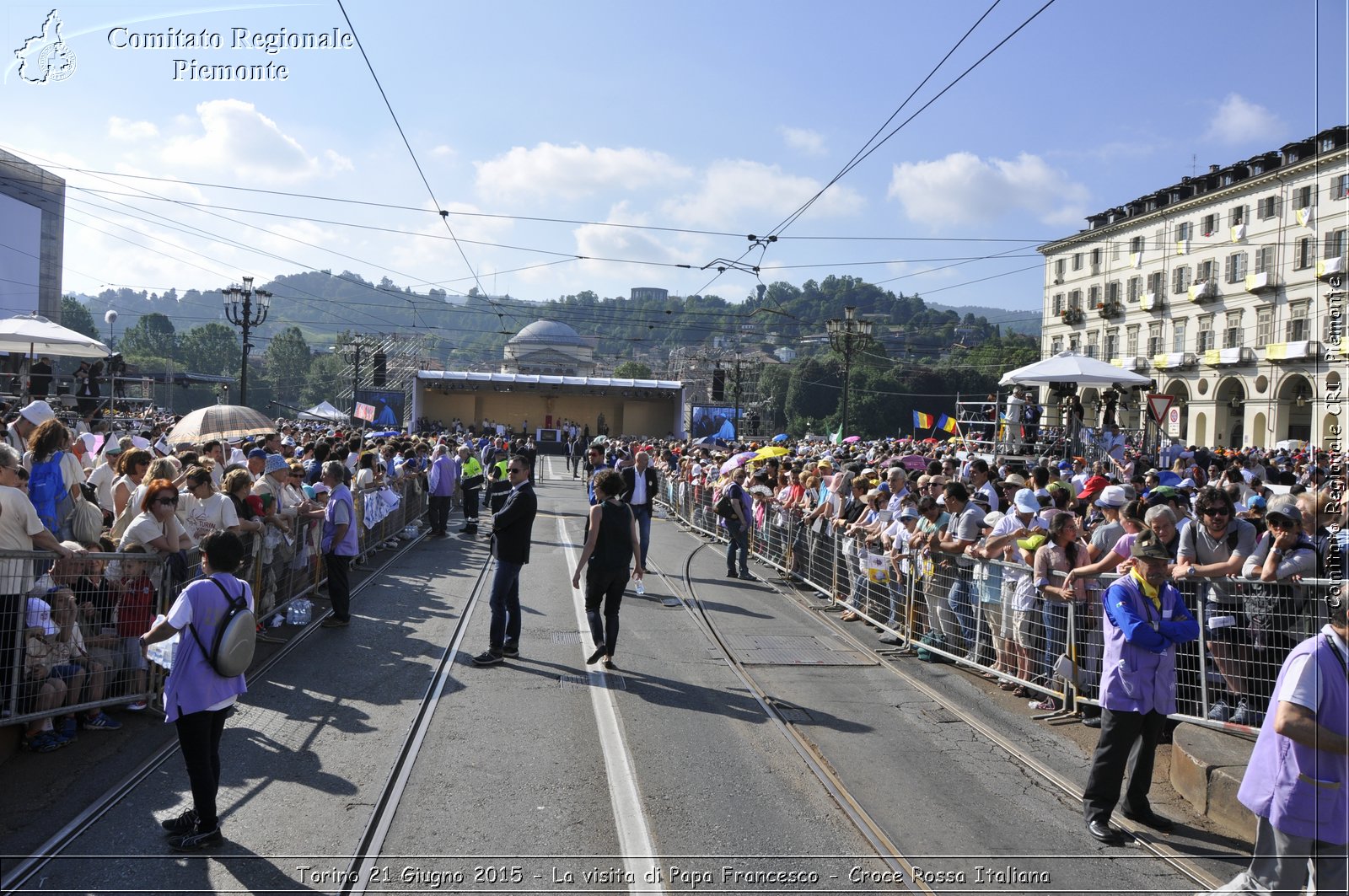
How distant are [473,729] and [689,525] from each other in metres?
17.1

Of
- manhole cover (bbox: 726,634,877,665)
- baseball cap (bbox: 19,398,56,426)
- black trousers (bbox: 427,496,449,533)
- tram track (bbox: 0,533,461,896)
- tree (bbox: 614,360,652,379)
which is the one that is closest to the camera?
tram track (bbox: 0,533,461,896)

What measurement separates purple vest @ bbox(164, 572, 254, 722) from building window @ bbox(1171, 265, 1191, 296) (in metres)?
56.8

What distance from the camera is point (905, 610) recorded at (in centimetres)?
1022

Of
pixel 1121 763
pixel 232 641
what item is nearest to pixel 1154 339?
pixel 1121 763

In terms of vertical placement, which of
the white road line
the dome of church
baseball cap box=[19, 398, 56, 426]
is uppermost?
the dome of church

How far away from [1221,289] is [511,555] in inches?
2021

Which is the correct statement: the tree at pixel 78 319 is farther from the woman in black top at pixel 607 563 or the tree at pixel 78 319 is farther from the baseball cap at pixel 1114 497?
the baseball cap at pixel 1114 497

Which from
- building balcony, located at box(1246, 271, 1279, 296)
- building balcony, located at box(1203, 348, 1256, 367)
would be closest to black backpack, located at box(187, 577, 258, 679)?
building balcony, located at box(1246, 271, 1279, 296)

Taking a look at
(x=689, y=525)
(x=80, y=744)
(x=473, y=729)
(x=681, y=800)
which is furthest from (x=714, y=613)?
(x=689, y=525)

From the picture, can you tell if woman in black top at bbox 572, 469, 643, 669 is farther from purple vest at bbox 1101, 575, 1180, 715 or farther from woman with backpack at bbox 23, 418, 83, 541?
purple vest at bbox 1101, 575, 1180, 715

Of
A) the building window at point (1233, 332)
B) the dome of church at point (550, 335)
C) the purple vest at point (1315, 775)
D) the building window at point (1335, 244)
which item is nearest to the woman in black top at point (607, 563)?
the purple vest at point (1315, 775)

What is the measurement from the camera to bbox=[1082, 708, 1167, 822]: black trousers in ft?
17.4

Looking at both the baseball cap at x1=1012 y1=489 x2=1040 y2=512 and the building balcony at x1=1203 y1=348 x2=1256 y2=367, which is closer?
the baseball cap at x1=1012 y1=489 x2=1040 y2=512

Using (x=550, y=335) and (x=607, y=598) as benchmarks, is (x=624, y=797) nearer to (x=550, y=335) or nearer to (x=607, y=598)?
(x=607, y=598)
